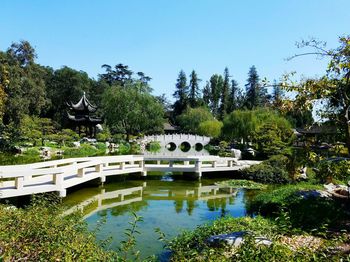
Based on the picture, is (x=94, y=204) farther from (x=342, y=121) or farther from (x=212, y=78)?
(x=212, y=78)

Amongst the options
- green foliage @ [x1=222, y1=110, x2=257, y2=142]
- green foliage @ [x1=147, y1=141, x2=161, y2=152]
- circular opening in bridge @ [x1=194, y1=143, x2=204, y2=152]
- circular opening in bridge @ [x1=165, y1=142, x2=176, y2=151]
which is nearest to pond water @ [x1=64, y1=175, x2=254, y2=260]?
green foliage @ [x1=222, y1=110, x2=257, y2=142]

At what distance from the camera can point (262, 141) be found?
24.2m

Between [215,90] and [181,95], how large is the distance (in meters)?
6.47

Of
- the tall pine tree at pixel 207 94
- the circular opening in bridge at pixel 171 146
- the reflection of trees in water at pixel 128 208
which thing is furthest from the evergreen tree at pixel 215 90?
the reflection of trees in water at pixel 128 208

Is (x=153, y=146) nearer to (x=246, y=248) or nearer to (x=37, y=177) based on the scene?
(x=37, y=177)

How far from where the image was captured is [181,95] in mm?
64125

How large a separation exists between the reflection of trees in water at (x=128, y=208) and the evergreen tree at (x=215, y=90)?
53.8 m

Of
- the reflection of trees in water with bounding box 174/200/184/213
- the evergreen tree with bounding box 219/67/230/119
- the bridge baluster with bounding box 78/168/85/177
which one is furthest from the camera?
the evergreen tree with bounding box 219/67/230/119

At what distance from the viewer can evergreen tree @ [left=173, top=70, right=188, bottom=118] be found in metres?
63.6

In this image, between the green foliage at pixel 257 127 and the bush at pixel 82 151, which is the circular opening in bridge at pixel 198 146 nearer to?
the green foliage at pixel 257 127

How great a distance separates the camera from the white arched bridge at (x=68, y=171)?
32.4 ft

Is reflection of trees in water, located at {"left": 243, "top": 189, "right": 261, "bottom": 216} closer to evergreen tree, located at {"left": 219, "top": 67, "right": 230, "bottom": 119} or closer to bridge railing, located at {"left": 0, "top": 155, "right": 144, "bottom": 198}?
bridge railing, located at {"left": 0, "top": 155, "right": 144, "bottom": 198}

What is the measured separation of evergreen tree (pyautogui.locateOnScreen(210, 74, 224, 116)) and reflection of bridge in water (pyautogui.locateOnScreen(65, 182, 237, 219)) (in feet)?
166

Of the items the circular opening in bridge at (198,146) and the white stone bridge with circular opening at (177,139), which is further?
the circular opening in bridge at (198,146)
